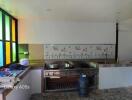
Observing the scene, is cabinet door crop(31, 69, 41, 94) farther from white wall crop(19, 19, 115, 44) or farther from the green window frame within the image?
white wall crop(19, 19, 115, 44)

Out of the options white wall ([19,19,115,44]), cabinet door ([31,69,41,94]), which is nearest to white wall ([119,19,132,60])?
white wall ([19,19,115,44])

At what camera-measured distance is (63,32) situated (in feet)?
15.3

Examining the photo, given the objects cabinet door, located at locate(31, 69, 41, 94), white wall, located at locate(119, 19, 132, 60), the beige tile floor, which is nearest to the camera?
the beige tile floor

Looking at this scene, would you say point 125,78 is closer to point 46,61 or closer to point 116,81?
point 116,81

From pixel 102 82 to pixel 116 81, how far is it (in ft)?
1.34

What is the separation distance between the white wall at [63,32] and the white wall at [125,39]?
28cm

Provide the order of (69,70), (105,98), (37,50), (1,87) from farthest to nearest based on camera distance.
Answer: (37,50), (69,70), (105,98), (1,87)

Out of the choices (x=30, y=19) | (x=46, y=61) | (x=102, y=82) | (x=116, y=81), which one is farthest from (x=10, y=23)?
(x=116, y=81)

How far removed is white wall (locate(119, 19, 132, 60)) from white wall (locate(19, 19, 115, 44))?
28cm

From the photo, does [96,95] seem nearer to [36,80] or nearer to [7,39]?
[36,80]

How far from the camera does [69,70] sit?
12.9ft

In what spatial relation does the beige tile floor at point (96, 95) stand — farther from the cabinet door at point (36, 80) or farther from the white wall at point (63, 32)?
the white wall at point (63, 32)

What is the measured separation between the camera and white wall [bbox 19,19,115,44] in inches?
177

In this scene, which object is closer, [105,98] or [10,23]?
[105,98]
